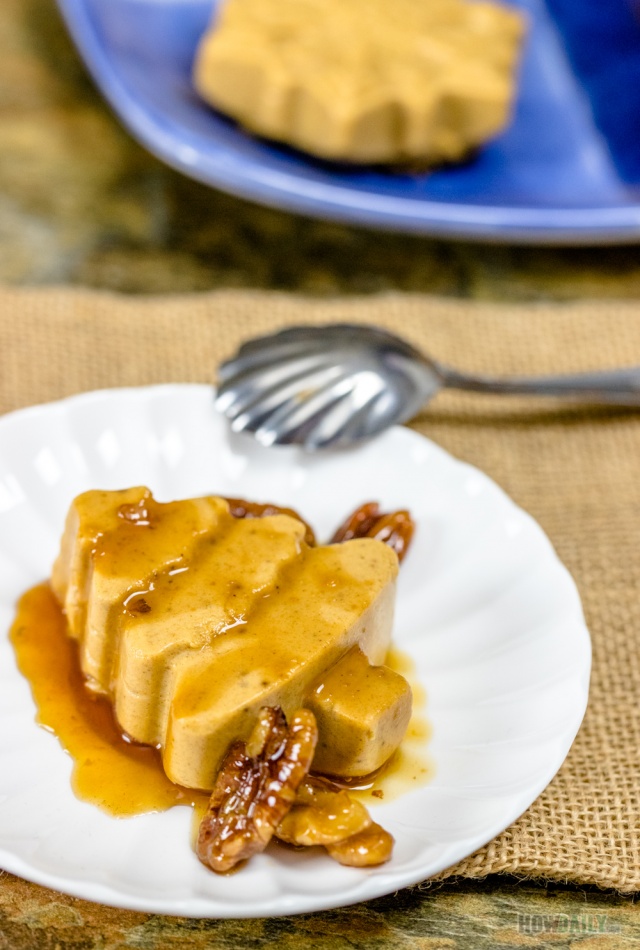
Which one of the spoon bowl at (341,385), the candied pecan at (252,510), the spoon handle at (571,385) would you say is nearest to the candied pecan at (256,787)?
the candied pecan at (252,510)

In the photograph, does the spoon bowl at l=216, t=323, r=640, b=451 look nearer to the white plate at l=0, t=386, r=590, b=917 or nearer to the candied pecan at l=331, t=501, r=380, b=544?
the white plate at l=0, t=386, r=590, b=917

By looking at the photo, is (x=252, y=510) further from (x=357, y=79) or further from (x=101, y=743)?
(x=357, y=79)

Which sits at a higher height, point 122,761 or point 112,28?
point 112,28

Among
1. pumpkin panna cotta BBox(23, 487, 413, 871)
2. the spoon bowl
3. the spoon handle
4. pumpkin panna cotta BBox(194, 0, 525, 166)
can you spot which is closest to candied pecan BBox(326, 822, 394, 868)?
pumpkin panna cotta BBox(23, 487, 413, 871)

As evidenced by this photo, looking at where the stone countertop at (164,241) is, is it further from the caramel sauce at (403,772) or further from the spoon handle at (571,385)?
the caramel sauce at (403,772)

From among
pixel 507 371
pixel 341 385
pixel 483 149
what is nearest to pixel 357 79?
pixel 483 149

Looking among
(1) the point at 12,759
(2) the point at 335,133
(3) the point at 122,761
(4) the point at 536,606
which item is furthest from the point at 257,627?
(2) the point at 335,133

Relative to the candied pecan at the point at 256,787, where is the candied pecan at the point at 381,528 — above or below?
below

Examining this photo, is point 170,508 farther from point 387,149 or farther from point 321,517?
point 387,149
